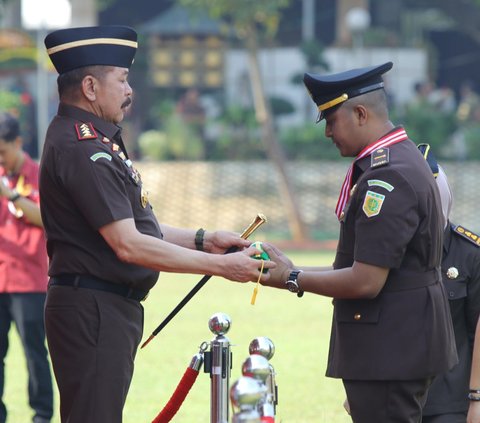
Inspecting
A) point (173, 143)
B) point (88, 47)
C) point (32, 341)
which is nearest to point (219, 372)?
point (88, 47)

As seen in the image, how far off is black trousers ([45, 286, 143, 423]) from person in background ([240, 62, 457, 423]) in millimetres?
858

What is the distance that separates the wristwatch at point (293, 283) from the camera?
16.6 ft

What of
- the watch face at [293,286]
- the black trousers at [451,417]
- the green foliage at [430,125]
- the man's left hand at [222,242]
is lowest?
the black trousers at [451,417]

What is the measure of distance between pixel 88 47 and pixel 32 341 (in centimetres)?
A: 346

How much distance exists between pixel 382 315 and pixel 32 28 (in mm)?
34484

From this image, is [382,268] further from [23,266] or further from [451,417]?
[23,266]

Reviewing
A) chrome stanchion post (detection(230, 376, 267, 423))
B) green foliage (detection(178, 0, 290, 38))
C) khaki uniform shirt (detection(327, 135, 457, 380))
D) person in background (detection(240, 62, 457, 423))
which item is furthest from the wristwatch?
green foliage (detection(178, 0, 290, 38))

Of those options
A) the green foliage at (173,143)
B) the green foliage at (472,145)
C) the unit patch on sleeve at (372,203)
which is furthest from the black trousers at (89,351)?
the green foliage at (472,145)

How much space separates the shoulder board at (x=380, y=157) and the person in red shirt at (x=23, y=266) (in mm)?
3756

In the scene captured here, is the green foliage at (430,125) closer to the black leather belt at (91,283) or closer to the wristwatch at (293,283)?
the wristwatch at (293,283)

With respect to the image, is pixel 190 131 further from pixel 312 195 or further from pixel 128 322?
pixel 128 322

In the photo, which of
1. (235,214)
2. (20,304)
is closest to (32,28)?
(235,214)

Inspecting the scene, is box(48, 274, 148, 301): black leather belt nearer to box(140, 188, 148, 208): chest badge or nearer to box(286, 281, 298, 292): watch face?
box(140, 188, 148, 208): chest badge

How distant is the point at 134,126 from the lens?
35250 millimetres
